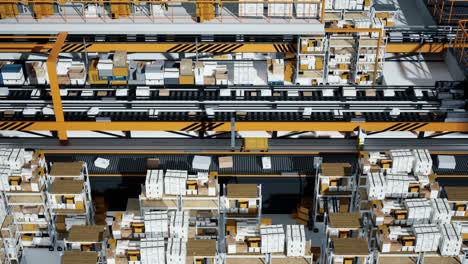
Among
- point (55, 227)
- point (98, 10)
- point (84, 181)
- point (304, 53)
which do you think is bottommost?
point (55, 227)

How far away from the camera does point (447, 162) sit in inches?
789

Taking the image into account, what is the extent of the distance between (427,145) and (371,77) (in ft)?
14.6

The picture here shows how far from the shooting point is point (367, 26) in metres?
24.3

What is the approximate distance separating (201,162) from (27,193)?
184 inches

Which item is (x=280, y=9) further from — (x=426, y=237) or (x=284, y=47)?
(x=426, y=237)

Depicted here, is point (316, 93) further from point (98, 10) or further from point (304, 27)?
point (98, 10)

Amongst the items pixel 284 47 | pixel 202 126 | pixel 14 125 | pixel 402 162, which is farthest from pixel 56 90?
pixel 402 162

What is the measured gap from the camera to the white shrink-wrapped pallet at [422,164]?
18.5 meters

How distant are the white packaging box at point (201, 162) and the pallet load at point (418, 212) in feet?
18.1

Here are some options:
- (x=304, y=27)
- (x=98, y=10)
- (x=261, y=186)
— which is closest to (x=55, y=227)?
(x=261, y=186)

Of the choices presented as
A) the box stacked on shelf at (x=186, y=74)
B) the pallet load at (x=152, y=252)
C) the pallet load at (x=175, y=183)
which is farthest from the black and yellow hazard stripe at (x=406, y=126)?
the pallet load at (x=152, y=252)

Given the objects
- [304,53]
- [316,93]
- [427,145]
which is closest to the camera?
[427,145]

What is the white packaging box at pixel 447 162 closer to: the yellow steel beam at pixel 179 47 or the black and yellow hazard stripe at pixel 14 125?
the yellow steel beam at pixel 179 47

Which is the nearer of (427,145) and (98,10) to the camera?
(427,145)
